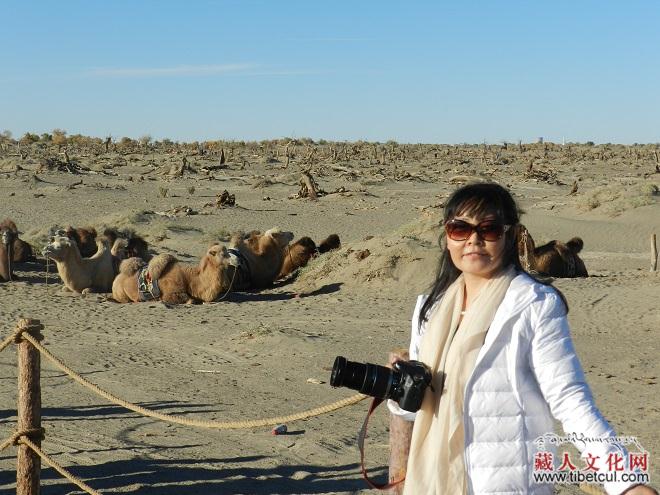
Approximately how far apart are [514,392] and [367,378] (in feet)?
1.64

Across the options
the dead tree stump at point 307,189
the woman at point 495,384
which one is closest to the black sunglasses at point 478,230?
the woman at point 495,384

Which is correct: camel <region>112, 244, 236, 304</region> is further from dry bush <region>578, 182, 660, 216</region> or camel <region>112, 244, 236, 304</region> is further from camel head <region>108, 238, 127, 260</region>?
dry bush <region>578, 182, 660, 216</region>

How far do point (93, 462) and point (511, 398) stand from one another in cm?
461

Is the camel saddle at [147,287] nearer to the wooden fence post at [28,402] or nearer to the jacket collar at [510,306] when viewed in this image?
the wooden fence post at [28,402]

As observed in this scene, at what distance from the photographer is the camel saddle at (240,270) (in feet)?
52.7

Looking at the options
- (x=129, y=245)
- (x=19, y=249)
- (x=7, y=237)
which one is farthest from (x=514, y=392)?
(x=19, y=249)

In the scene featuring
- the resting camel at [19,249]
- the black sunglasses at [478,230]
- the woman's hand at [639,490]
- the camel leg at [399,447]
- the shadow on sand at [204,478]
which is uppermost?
the black sunglasses at [478,230]

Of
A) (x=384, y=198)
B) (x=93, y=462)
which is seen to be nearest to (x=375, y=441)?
(x=93, y=462)

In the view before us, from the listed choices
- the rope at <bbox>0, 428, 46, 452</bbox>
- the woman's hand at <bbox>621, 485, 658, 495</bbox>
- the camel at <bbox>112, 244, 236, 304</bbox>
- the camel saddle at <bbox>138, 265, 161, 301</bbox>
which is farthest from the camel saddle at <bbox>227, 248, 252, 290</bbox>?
the woman's hand at <bbox>621, 485, 658, 495</bbox>

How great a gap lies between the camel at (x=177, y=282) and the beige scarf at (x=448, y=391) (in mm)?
12170

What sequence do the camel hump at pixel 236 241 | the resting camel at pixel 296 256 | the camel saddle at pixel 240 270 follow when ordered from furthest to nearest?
the resting camel at pixel 296 256
the camel hump at pixel 236 241
the camel saddle at pixel 240 270

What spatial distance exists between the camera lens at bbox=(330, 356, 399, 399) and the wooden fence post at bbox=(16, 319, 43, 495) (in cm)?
286

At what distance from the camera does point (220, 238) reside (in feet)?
78.0

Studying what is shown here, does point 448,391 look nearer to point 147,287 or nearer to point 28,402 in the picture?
point 28,402
